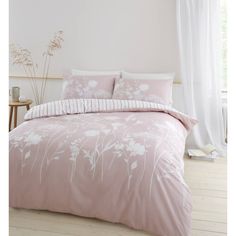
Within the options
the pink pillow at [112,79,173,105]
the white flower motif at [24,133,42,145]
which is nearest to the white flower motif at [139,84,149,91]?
the pink pillow at [112,79,173,105]

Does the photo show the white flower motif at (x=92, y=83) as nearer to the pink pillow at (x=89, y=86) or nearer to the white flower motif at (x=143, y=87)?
the pink pillow at (x=89, y=86)

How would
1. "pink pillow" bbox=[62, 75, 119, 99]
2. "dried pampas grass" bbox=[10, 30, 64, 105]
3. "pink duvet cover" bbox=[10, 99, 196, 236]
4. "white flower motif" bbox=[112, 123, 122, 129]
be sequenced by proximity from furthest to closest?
"dried pampas grass" bbox=[10, 30, 64, 105] → "pink pillow" bbox=[62, 75, 119, 99] → "white flower motif" bbox=[112, 123, 122, 129] → "pink duvet cover" bbox=[10, 99, 196, 236]

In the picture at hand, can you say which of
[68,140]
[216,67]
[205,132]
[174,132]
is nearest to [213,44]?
[216,67]

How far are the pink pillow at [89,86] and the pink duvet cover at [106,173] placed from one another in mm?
982

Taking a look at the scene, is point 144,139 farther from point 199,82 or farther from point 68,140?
point 199,82

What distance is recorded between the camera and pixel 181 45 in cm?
348

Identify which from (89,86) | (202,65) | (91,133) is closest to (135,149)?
(91,133)

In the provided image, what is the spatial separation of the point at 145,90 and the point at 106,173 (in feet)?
4.81

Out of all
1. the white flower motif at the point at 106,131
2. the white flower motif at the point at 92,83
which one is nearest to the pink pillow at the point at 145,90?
the white flower motif at the point at 92,83

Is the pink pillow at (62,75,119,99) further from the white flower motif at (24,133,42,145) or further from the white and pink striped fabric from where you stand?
the white flower motif at (24,133,42,145)

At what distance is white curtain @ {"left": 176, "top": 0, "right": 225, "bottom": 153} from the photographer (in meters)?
3.36

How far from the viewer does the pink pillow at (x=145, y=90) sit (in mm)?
3162

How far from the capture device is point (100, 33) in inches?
151

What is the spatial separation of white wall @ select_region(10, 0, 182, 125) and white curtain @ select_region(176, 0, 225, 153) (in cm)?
21
